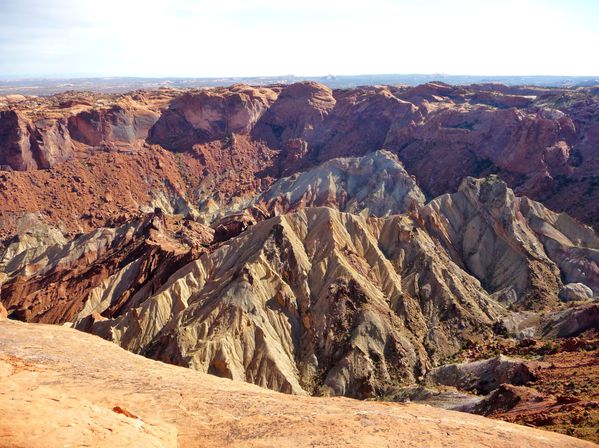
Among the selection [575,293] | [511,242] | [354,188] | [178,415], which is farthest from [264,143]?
[178,415]

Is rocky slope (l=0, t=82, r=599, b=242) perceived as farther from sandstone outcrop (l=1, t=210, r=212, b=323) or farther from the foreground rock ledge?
the foreground rock ledge

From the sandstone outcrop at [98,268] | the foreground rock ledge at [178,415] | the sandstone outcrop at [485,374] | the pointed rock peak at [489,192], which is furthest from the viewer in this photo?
the pointed rock peak at [489,192]

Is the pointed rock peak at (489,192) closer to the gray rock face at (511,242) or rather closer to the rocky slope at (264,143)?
the gray rock face at (511,242)

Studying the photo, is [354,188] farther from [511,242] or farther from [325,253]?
[325,253]

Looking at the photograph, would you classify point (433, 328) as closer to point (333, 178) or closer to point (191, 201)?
point (333, 178)

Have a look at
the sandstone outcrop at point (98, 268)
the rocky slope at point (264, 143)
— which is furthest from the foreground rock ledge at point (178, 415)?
the rocky slope at point (264, 143)

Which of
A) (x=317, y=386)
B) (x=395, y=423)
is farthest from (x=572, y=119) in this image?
(x=395, y=423)
